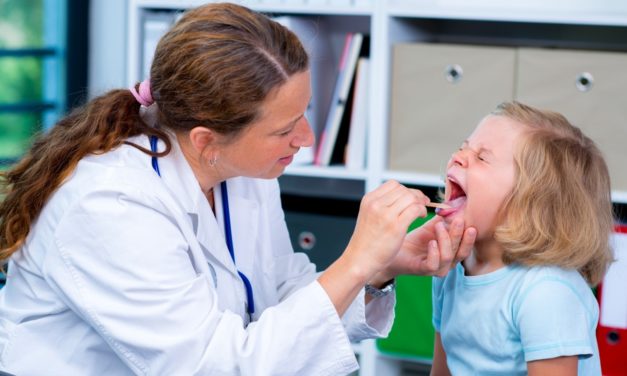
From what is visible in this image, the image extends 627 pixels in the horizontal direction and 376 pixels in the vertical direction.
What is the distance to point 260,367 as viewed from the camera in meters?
1.30

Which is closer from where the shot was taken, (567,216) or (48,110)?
(567,216)

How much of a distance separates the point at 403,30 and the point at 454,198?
1.00 meters

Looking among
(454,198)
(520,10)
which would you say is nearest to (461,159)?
(454,198)

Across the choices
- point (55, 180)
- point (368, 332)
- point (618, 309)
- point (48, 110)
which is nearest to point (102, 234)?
point (55, 180)

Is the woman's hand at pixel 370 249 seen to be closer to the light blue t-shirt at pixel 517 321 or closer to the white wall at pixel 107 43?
the light blue t-shirt at pixel 517 321

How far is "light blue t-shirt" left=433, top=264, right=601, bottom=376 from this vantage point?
1349 millimetres

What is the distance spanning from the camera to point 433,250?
1456 millimetres

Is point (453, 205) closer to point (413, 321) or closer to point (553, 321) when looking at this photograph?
point (553, 321)

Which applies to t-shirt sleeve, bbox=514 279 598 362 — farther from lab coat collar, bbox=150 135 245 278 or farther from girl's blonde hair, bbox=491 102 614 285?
lab coat collar, bbox=150 135 245 278

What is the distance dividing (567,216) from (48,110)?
185cm

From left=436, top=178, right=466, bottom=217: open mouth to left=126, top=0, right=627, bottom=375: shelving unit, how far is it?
781 mm

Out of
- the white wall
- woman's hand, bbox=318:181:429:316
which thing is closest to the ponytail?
woman's hand, bbox=318:181:429:316

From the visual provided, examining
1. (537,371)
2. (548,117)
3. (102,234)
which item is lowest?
(537,371)

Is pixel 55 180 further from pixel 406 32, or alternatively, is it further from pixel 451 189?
pixel 406 32
